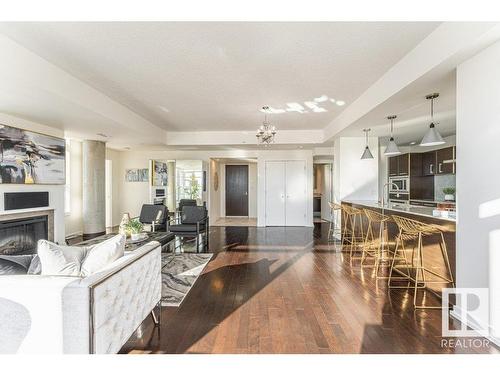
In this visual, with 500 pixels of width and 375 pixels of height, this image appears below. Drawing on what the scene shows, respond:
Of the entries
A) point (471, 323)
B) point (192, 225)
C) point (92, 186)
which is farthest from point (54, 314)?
point (92, 186)

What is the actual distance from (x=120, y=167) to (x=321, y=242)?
6.62 m

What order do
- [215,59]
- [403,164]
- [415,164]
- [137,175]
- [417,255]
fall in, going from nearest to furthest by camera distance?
[215,59]
[417,255]
[415,164]
[403,164]
[137,175]

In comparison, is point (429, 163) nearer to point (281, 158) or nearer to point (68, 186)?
point (281, 158)

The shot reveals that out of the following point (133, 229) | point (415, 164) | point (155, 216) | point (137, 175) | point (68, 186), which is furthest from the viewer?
point (137, 175)

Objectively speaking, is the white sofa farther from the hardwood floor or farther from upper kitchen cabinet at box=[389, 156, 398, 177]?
upper kitchen cabinet at box=[389, 156, 398, 177]

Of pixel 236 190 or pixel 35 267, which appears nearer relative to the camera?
pixel 35 267

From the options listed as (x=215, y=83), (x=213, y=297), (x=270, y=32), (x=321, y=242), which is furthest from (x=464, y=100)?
(x=321, y=242)

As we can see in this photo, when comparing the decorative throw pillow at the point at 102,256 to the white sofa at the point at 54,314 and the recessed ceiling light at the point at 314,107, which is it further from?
the recessed ceiling light at the point at 314,107

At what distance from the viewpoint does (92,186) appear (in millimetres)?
6348

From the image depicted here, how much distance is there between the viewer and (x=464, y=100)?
2463mm

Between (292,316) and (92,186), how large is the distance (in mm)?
5759

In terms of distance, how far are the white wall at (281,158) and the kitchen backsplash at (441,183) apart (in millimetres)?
3243

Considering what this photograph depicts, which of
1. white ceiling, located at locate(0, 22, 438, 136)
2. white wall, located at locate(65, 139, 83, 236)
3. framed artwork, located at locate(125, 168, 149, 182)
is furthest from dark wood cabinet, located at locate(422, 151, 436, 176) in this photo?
white wall, located at locate(65, 139, 83, 236)
